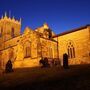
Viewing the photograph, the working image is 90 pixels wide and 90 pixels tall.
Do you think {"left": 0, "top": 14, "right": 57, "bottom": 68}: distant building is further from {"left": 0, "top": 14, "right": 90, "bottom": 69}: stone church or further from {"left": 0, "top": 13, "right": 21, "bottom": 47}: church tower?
{"left": 0, "top": 13, "right": 21, "bottom": 47}: church tower

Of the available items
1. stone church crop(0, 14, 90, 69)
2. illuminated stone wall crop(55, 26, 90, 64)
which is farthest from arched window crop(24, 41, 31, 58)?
illuminated stone wall crop(55, 26, 90, 64)

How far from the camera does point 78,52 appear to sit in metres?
34.9

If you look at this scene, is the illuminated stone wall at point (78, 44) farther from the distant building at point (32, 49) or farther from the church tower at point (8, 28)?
the church tower at point (8, 28)

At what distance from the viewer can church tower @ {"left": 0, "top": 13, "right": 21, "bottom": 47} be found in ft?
237

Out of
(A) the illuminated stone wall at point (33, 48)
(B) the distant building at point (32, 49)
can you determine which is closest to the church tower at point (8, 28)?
(B) the distant building at point (32, 49)

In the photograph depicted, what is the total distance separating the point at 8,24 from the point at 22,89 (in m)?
62.8

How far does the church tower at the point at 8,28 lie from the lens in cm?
7233

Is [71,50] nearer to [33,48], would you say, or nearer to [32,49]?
[33,48]

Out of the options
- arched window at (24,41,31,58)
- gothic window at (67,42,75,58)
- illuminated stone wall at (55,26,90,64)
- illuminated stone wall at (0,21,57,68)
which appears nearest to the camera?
illuminated stone wall at (55,26,90,64)

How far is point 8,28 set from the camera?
73562 millimetres

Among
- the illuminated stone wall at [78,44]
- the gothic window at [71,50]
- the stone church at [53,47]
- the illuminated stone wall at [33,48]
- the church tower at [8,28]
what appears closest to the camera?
the illuminated stone wall at [78,44]

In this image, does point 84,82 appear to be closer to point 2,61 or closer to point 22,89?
point 22,89

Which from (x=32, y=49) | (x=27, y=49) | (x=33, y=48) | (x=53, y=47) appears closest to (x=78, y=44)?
(x=53, y=47)

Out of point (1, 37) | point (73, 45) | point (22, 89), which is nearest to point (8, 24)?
point (1, 37)
